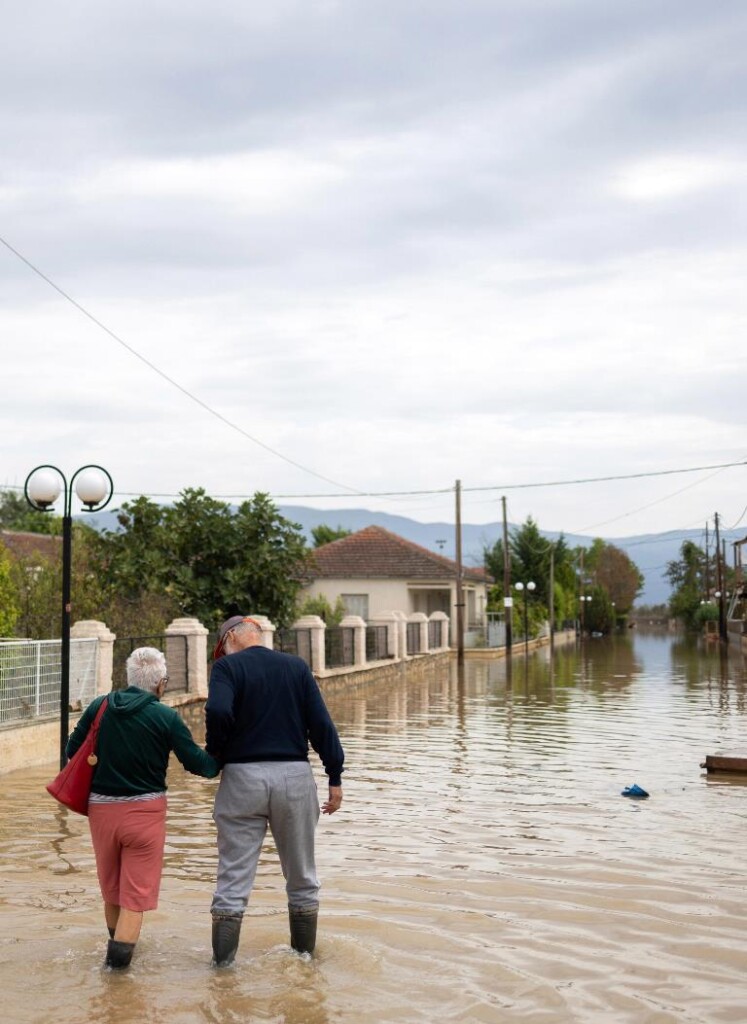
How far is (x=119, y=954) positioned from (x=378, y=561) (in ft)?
166

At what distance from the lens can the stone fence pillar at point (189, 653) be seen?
830 inches

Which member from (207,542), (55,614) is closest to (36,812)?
(55,614)

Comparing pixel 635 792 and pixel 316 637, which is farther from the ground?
pixel 316 637

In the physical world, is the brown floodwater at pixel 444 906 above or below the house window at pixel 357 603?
below

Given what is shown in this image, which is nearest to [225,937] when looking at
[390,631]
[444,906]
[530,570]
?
[444,906]

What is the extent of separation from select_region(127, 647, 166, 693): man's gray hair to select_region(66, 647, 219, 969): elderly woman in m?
0.09

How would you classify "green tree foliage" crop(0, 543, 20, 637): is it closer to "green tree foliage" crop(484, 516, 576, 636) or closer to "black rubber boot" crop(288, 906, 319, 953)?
"black rubber boot" crop(288, 906, 319, 953)

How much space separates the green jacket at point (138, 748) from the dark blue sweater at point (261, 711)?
14 cm

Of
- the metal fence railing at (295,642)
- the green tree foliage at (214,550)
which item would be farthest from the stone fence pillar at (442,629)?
the green tree foliage at (214,550)

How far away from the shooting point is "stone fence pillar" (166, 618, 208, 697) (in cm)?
2109

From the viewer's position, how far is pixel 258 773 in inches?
241

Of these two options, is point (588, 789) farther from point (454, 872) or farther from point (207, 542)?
point (207, 542)

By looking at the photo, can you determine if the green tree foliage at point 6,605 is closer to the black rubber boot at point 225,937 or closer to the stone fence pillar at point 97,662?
the stone fence pillar at point 97,662

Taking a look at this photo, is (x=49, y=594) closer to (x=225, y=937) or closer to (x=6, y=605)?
(x=6, y=605)
